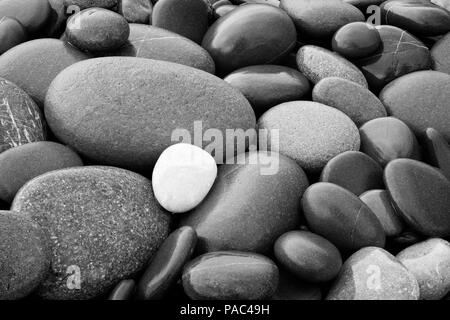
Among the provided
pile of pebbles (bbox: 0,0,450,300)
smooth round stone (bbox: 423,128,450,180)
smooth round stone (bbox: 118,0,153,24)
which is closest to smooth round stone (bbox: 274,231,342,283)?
pile of pebbles (bbox: 0,0,450,300)

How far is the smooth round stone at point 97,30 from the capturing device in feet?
11.2

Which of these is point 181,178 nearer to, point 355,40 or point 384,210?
point 384,210

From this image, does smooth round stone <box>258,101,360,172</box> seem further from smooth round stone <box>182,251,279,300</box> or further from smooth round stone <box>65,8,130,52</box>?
smooth round stone <box>65,8,130,52</box>

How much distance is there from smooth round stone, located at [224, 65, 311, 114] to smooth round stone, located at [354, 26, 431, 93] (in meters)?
0.60

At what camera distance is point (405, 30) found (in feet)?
13.6

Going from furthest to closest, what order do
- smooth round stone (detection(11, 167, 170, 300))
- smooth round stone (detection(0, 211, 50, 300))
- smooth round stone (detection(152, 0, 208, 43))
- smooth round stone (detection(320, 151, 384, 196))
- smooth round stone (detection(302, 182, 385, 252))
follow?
smooth round stone (detection(152, 0, 208, 43))
smooth round stone (detection(320, 151, 384, 196))
smooth round stone (detection(302, 182, 385, 252))
smooth round stone (detection(11, 167, 170, 300))
smooth round stone (detection(0, 211, 50, 300))

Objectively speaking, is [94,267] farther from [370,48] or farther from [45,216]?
[370,48]

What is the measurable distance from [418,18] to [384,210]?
200 cm

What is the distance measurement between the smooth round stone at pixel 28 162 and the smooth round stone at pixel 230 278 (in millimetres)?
939

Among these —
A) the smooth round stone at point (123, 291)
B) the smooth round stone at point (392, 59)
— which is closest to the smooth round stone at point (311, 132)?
the smooth round stone at point (392, 59)

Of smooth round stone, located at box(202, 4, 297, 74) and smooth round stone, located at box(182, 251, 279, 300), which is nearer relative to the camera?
smooth round stone, located at box(182, 251, 279, 300)

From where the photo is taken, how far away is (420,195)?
8.87 ft

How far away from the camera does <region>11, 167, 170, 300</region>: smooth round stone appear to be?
7.82ft

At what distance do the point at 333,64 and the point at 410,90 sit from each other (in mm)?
527
